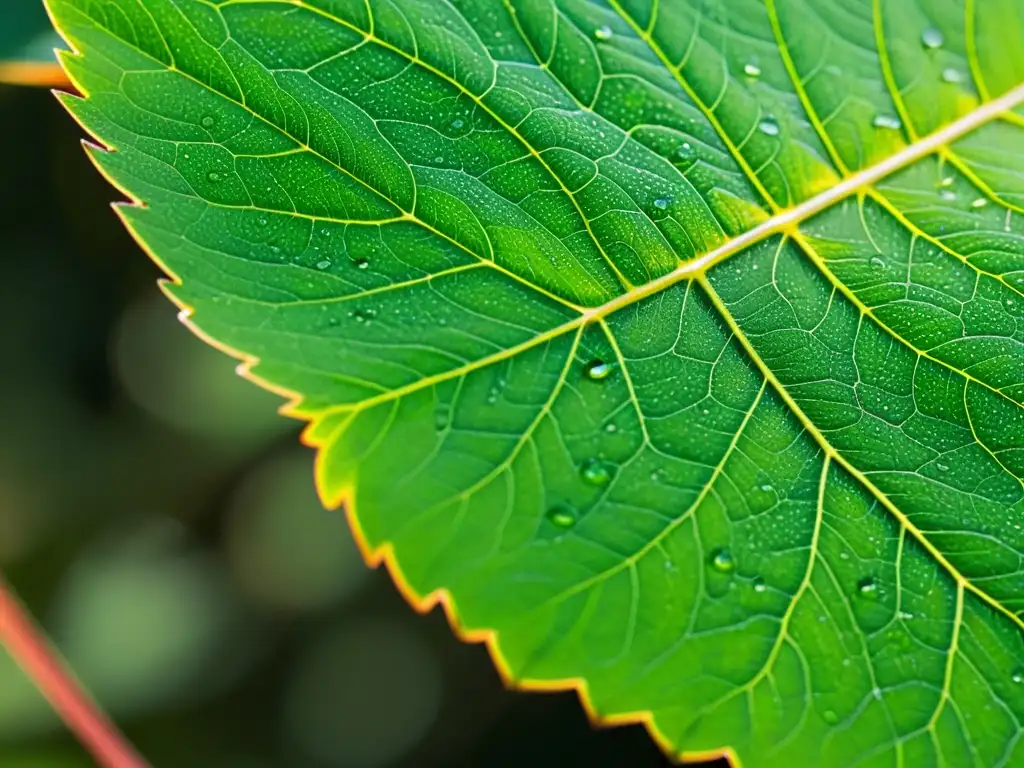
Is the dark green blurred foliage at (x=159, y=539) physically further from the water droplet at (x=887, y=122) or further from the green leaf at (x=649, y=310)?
the water droplet at (x=887, y=122)

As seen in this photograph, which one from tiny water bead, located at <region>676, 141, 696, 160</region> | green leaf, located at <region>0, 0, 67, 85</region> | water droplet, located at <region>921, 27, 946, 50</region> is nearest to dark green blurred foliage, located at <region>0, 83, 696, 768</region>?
green leaf, located at <region>0, 0, 67, 85</region>

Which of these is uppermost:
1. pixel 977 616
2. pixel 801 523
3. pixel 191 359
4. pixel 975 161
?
pixel 191 359

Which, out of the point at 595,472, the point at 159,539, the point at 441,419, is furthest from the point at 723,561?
the point at 159,539

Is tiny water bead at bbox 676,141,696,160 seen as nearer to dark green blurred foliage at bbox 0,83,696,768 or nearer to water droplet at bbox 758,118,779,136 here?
water droplet at bbox 758,118,779,136

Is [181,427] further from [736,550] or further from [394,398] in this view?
[736,550]

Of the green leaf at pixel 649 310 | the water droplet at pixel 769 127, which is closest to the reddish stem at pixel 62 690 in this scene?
the green leaf at pixel 649 310

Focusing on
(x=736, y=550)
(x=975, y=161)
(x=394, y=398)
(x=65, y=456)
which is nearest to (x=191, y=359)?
(x=65, y=456)
